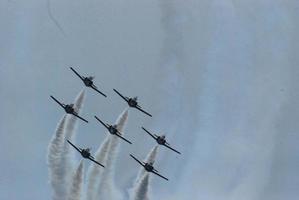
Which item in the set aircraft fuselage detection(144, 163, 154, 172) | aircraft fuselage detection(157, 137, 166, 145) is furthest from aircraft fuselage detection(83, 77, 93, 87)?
aircraft fuselage detection(144, 163, 154, 172)

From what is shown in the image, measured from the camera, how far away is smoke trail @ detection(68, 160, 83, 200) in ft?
207

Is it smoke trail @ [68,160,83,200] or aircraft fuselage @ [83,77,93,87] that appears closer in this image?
smoke trail @ [68,160,83,200]

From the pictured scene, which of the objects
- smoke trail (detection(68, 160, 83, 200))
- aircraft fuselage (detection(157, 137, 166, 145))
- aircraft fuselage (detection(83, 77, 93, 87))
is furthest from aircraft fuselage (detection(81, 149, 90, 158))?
aircraft fuselage (detection(157, 137, 166, 145))

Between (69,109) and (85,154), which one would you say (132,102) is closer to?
(69,109)

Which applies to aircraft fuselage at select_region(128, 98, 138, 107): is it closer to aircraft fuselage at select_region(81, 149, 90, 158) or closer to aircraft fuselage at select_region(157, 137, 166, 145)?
aircraft fuselage at select_region(157, 137, 166, 145)

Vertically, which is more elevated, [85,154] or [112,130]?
[112,130]

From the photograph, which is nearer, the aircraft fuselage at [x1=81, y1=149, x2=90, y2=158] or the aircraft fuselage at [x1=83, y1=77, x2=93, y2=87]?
A: the aircraft fuselage at [x1=81, y1=149, x2=90, y2=158]

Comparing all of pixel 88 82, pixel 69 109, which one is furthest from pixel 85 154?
pixel 88 82

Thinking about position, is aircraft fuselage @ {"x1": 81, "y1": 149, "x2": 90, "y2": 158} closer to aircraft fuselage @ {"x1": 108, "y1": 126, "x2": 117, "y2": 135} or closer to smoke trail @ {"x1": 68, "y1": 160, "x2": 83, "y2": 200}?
smoke trail @ {"x1": 68, "y1": 160, "x2": 83, "y2": 200}

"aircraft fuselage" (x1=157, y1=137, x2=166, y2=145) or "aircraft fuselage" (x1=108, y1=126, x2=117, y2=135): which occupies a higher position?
"aircraft fuselage" (x1=157, y1=137, x2=166, y2=145)

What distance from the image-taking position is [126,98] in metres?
66.1

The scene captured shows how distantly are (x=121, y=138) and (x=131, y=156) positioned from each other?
9.88 feet

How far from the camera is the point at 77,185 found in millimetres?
63656

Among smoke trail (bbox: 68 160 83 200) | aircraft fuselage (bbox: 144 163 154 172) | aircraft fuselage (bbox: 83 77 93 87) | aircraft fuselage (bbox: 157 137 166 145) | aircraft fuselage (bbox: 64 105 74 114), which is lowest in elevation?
smoke trail (bbox: 68 160 83 200)
